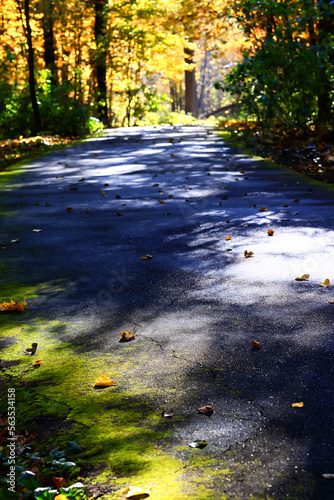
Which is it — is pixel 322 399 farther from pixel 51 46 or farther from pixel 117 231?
pixel 51 46

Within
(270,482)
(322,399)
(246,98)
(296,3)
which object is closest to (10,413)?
(270,482)

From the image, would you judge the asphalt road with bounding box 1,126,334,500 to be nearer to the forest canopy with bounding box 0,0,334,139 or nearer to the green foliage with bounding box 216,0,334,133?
the green foliage with bounding box 216,0,334,133

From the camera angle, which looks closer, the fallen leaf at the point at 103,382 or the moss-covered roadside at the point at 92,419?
the moss-covered roadside at the point at 92,419

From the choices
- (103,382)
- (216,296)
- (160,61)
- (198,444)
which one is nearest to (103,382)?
(103,382)

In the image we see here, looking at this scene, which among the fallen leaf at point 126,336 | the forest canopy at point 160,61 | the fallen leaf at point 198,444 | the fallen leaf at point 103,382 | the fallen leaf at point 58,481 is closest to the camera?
the fallen leaf at point 58,481

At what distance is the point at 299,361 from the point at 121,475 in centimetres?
133

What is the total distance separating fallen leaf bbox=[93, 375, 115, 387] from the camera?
10.5 feet

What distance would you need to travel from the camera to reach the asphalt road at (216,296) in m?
2.64

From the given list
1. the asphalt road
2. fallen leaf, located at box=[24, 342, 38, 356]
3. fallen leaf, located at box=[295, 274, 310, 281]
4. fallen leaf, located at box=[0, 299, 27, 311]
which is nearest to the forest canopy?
the asphalt road

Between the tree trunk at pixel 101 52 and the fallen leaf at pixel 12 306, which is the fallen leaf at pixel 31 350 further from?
the tree trunk at pixel 101 52

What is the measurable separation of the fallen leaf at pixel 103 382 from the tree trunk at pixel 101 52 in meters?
21.8

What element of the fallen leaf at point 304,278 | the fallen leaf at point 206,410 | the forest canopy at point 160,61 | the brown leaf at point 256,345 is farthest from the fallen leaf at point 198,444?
the forest canopy at point 160,61

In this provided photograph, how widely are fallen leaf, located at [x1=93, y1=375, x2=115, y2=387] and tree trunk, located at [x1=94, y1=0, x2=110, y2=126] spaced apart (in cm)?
2176

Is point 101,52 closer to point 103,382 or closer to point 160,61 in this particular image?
point 160,61
